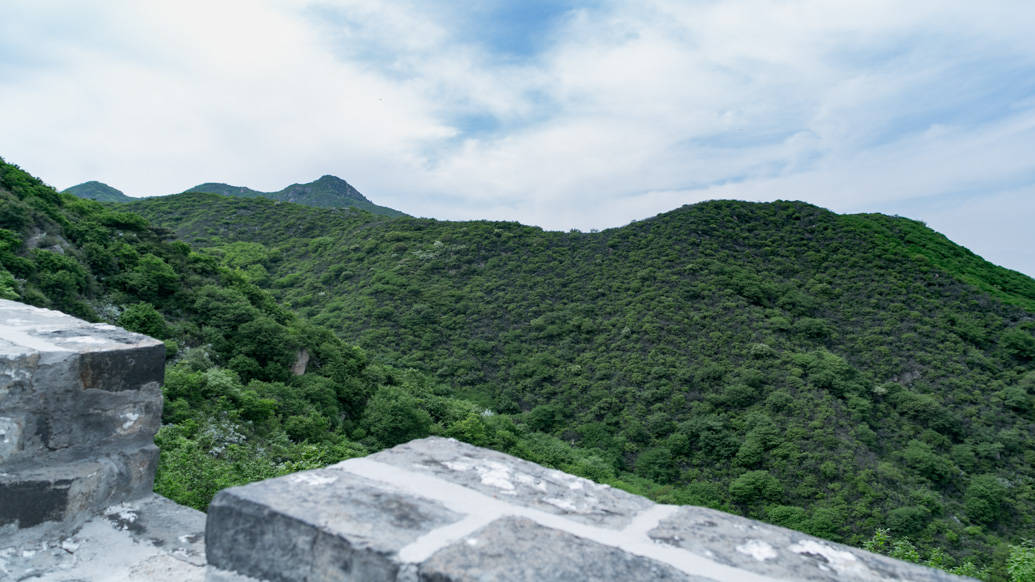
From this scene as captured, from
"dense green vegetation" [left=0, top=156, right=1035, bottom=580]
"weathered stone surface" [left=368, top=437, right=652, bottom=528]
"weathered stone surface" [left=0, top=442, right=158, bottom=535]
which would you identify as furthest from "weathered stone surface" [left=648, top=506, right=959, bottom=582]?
"dense green vegetation" [left=0, top=156, right=1035, bottom=580]

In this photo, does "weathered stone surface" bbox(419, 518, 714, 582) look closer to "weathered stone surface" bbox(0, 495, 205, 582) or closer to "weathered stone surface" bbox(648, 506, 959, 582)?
"weathered stone surface" bbox(648, 506, 959, 582)

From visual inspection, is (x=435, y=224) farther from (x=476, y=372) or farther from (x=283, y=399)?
(x=283, y=399)

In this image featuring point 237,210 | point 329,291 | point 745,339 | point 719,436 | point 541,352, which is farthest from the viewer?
point 237,210

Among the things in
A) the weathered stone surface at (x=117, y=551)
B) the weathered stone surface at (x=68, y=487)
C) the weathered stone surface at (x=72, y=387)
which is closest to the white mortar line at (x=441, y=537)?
the weathered stone surface at (x=117, y=551)

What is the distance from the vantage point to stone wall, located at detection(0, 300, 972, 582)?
126 cm

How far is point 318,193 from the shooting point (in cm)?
5241

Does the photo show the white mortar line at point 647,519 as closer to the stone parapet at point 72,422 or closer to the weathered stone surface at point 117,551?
the weathered stone surface at point 117,551

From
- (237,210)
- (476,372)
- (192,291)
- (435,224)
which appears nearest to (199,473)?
(192,291)

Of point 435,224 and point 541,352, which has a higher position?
point 435,224

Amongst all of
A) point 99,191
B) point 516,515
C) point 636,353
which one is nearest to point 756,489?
point 636,353

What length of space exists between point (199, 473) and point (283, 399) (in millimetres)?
4722

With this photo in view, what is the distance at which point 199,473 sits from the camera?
3.71 metres

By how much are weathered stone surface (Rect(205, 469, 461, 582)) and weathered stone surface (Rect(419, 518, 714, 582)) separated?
13 centimetres

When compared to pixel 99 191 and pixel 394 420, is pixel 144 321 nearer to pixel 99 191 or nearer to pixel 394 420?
pixel 394 420
